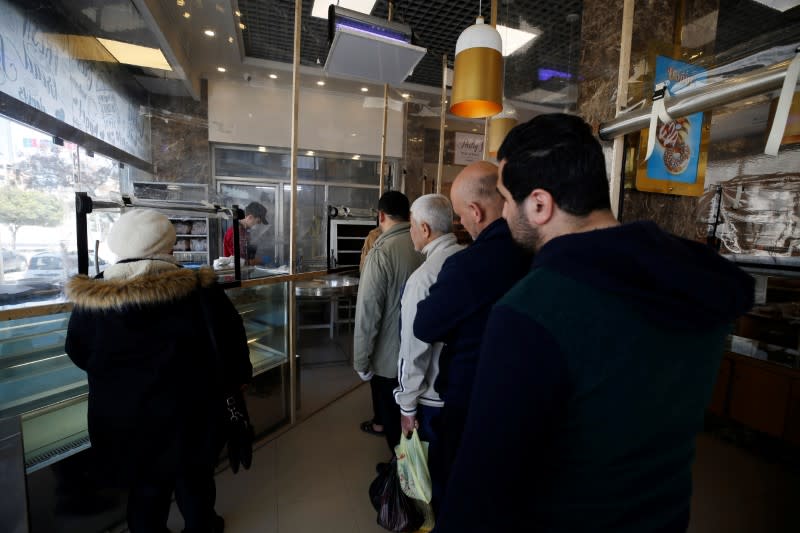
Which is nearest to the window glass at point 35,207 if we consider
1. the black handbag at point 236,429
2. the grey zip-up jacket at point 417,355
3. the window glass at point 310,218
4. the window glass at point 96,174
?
the window glass at point 96,174

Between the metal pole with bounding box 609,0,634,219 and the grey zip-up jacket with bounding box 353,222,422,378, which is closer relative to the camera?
the metal pole with bounding box 609,0,634,219

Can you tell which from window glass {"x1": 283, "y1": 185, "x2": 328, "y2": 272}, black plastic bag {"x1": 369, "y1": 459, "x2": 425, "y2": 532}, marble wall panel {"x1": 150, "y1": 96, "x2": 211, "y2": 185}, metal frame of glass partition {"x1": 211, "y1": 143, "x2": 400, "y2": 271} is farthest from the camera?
window glass {"x1": 283, "y1": 185, "x2": 328, "y2": 272}

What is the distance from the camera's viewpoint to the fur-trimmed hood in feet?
4.61

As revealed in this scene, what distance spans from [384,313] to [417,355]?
83 cm

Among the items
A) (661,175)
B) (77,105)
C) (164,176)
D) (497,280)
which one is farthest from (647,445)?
(164,176)

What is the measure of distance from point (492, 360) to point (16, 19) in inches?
158

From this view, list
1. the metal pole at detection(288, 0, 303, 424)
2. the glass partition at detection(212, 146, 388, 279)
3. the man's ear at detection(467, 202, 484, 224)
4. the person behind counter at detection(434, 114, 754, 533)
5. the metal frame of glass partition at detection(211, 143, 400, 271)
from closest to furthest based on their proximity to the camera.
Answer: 1. the person behind counter at detection(434, 114, 754, 533)
2. the man's ear at detection(467, 202, 484, 224)
3. the metal pole at detection(288, 0, 303, 424)
4. the glass partition at detection(212, 146, 388, 279)
5. the metal frame of glass partition at detection(211, 143, 400, 271)

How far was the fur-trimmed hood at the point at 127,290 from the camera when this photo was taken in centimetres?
141

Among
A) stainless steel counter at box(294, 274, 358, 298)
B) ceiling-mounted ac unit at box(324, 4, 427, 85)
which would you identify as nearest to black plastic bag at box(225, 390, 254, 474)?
ceiling-mounted ac unit at box(324, 4, 427, 85)

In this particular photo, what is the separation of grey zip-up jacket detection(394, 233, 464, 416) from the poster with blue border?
1.23 metres

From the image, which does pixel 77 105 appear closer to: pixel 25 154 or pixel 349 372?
pixel 25 154

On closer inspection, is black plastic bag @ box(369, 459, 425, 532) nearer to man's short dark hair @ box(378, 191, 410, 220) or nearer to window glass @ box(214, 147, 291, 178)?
man's short dark hair @ box(378, 191, 410, 220)

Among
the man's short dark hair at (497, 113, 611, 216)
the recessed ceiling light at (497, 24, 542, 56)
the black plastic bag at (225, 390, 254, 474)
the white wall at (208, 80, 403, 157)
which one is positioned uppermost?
the recessed ceiling light at (497, 24, 542, 56)

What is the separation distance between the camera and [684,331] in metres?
0.68
